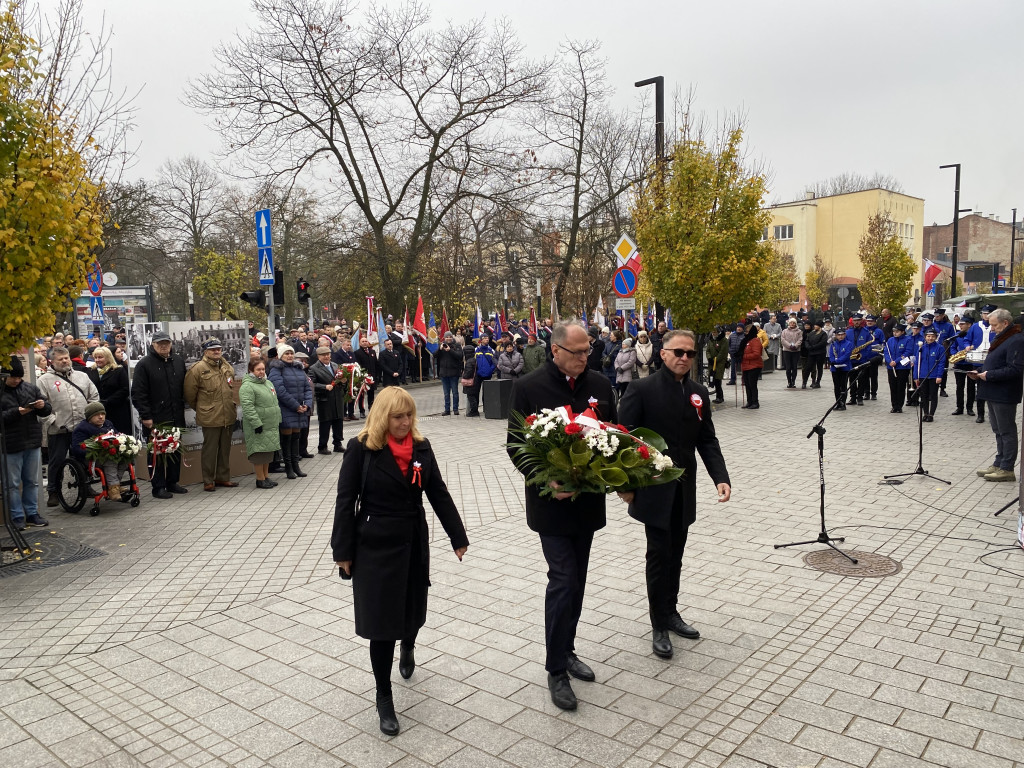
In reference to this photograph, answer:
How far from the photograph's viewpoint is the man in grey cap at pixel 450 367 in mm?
18031

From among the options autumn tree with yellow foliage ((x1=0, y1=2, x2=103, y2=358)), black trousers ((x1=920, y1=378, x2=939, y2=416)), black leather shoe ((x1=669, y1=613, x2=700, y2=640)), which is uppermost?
autumn tree with yellow foliage ((x1=0, y1=2, x2=103, y2=358))

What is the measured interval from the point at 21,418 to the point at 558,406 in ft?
21.8

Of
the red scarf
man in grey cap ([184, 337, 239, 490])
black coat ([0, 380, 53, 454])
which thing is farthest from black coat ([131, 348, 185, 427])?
the red scarf

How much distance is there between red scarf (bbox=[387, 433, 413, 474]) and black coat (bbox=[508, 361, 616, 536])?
0.59 metres

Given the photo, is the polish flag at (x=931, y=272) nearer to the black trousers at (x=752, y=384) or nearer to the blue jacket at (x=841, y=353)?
the blue jacket at (x=841, y=353)

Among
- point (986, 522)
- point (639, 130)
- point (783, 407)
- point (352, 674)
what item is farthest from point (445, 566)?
point (639, 130)

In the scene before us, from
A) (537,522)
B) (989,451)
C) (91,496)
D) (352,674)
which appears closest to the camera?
(537,522)

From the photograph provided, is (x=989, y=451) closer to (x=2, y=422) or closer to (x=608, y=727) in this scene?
(x=608, y=727)

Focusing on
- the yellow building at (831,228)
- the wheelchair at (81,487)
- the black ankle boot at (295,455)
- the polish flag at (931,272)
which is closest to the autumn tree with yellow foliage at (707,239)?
the black ankle boot at (295,455)

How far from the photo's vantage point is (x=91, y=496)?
30.7 ft

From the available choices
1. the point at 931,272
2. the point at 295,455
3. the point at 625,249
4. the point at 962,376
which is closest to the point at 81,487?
the point at 295,455

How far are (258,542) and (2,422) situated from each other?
9.14 feet

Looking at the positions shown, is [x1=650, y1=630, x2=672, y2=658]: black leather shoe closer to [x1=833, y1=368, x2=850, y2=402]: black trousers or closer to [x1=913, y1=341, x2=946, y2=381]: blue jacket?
[x1=913, y1=341, x2=946, y2=381]: blue jacket

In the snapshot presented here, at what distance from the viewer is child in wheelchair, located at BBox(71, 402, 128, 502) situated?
31.0 ft
